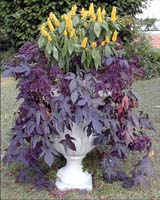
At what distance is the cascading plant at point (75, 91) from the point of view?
258 centimetres

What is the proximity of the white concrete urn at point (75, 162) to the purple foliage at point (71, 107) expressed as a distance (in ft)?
Answer: 0.22

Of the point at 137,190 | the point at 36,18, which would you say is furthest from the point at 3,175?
the point at 36,18

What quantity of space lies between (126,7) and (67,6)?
1.15 m

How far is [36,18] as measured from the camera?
6891 millimetres

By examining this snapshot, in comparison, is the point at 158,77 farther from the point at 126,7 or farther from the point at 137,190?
the point at 137,190

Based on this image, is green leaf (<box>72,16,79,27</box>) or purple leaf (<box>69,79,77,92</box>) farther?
green leaf (<box>72,16,79,27</box>)

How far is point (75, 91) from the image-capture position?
8.34 ft

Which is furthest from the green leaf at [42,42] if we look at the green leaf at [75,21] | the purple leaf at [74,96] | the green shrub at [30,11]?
the green shrub at [30,11]

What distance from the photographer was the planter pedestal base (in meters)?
2.95

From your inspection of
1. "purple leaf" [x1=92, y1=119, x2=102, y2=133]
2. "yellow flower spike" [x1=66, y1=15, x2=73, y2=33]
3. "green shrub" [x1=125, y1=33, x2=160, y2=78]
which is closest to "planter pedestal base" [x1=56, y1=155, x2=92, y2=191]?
"purple leaf" [x1=92, y1=119, x2=102, y2=133]

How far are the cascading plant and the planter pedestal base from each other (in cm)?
19

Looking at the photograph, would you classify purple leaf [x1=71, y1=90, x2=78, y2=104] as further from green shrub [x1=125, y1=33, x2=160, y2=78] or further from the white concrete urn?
green shrub [x1=125, y1=33, x2=160, y2=78]

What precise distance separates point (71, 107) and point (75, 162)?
1.81ft

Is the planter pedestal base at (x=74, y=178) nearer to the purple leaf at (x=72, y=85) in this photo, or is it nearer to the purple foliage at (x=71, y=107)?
the purple foliage at (x=71, y=107)
